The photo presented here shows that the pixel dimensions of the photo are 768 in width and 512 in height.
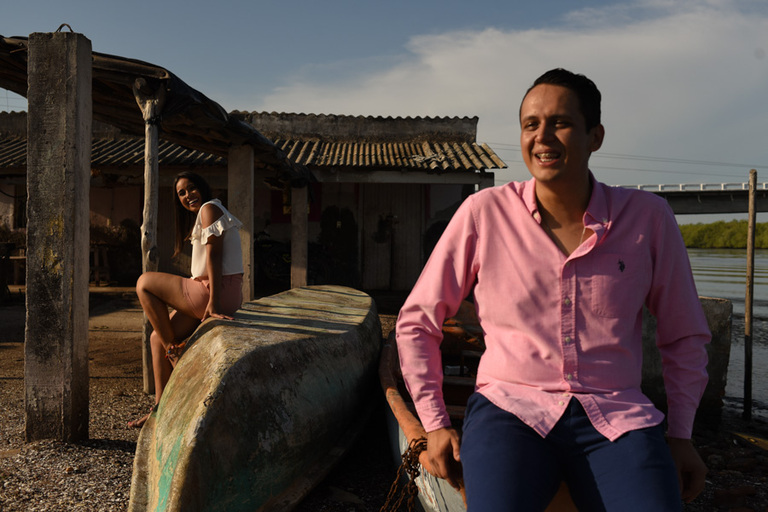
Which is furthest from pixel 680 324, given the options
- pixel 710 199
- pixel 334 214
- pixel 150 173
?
pixel 710 199

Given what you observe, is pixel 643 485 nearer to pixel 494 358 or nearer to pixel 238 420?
pixel 494 358

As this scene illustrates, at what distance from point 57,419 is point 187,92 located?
2.62 m

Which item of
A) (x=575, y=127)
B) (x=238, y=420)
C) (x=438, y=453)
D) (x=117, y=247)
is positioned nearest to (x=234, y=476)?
(x=238, y=420)

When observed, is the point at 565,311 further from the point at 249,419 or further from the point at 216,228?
the point at 216,228

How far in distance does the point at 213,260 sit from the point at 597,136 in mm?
2537

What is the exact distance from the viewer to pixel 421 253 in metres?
12.5

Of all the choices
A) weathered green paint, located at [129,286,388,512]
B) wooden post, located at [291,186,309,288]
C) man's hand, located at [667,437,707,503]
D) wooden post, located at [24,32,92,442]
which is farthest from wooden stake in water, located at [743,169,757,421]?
wooden post, located at [24,32,92,442]

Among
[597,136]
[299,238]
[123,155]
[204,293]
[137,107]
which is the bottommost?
[204,293]

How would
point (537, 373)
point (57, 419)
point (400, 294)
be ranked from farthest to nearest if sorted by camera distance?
point (400, 294), point (57, 419), point (537, 373)

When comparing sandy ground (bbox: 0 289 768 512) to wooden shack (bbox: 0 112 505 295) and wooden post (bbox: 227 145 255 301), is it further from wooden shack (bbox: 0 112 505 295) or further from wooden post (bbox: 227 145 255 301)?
wooden shack (bbox: 0 112 505 295)

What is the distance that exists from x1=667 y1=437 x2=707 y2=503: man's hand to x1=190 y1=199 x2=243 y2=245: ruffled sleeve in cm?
269

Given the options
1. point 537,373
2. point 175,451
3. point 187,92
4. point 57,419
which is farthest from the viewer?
point 187,92

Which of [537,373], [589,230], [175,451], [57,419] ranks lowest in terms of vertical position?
[57,419]

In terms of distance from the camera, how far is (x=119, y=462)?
3.29m
